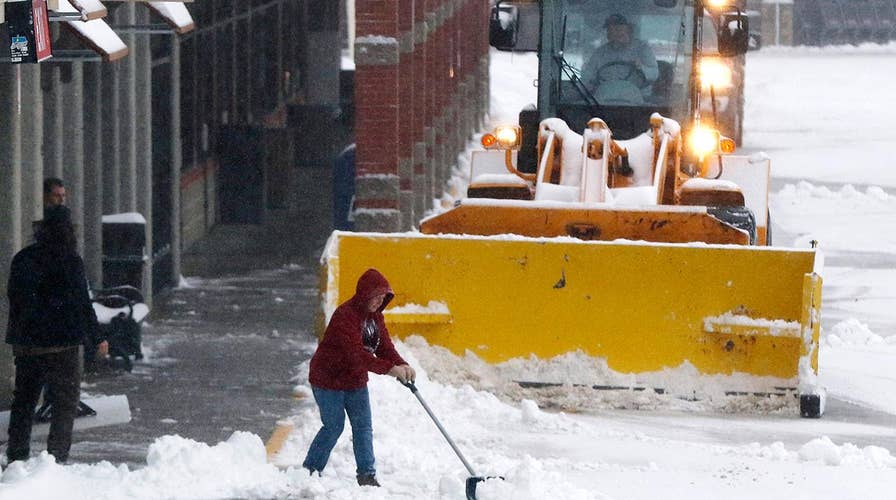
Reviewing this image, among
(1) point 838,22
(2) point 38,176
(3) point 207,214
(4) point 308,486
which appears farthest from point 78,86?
(1) point 838,22

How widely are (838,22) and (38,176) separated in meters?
63.8

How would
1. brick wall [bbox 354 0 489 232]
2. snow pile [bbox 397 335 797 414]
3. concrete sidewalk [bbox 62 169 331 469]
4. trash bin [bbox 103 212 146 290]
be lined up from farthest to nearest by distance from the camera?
brick wall [bbox 354 0 489 232] → trash bin [bbox 103 212 146 290] → snow pile [bbox 397 335 797 414] → concrete sidewalk [bbox 62 169 331 469]

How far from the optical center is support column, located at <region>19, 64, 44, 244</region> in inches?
529

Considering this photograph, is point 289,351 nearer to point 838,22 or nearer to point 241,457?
point 241,457

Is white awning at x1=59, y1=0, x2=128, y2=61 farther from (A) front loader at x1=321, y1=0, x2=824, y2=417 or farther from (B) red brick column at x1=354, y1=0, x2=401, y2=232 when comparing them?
(B) red brick column at x1=354, y1=0, x2=401, y2=232

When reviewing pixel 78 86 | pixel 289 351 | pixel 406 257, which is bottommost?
pixel 289 351

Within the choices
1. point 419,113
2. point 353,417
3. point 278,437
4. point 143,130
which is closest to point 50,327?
point 278,437

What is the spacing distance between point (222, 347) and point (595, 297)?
167 inches

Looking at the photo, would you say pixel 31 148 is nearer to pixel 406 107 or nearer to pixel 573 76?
pixel 573 76

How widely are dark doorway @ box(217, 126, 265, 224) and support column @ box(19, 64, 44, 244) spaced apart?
9.93 metres

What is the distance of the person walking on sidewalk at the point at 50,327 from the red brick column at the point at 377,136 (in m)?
7.22

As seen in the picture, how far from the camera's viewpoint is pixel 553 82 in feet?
48.9

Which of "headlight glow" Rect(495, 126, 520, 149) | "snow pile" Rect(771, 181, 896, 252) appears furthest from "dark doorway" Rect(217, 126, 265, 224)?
"headlight glow" Rect(495, 126, 520, 149)

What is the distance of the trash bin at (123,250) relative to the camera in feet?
53.6
